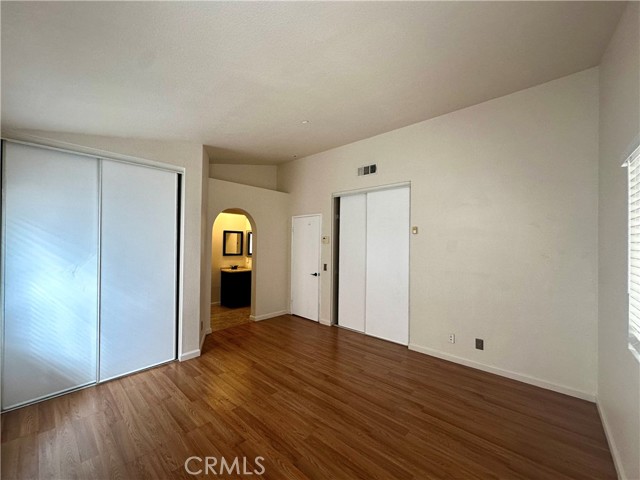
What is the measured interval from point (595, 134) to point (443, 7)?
2.03 metres

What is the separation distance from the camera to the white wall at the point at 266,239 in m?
4.61

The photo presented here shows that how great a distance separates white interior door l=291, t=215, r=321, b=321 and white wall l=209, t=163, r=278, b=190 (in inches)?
42.4

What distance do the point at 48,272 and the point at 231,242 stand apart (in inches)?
156

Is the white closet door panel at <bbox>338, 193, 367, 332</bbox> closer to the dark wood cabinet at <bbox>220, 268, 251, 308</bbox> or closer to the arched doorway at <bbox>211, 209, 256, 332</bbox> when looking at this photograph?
the arched doorway at <bbox>211, 209, 256, 332</bbox>

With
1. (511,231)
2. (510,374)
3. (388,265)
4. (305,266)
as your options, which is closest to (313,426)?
(510,374)

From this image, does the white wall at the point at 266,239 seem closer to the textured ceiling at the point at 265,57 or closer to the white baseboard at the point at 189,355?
the white baseboard at the point at 189,355

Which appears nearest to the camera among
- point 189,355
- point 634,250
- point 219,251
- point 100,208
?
point 634,250

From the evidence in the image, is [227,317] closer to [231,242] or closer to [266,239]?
[266,239]

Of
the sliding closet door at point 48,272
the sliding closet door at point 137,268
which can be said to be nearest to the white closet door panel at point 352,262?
the sliding closet door at point 137,268

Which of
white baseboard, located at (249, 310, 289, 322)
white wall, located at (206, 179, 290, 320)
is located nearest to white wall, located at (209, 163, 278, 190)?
white wall, located at (206, 179, 290, 320)

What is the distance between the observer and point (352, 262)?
177 inches

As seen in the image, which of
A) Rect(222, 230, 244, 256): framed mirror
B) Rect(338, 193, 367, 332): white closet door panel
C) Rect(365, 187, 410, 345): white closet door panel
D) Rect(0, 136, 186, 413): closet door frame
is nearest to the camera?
Rect(0, 136, 186, 413): closet door frame

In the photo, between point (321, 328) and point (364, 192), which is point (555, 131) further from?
point (321, 328)

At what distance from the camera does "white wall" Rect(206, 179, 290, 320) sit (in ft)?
15.1
